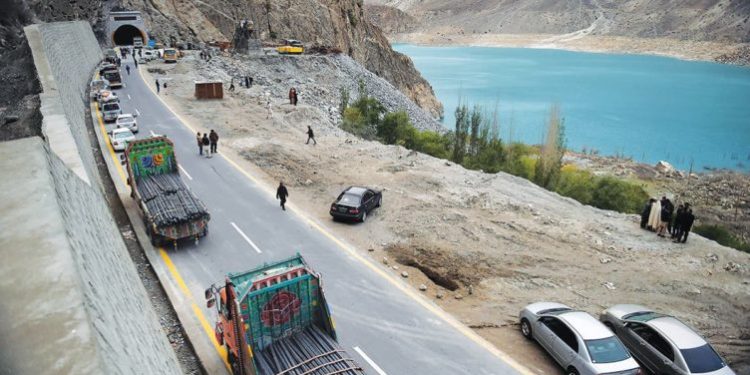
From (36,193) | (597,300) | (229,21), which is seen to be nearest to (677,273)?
(597,300)

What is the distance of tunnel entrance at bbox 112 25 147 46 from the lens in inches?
2527

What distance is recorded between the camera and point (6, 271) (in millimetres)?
4746

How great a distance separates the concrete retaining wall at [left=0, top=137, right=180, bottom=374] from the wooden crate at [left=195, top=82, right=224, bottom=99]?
33.4 meters

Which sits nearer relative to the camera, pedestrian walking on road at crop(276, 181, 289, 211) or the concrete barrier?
the concrete barrier

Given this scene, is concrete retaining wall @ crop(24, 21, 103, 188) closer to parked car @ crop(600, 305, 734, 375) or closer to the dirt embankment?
the dirt embankment

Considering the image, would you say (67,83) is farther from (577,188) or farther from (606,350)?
(577,188)

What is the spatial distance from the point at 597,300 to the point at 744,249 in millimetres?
13698

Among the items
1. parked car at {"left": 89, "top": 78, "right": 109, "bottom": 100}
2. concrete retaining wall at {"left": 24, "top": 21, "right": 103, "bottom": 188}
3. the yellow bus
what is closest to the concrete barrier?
concrete retaining wall at {"left": 24, "top": 21, "right": 103, "bottom": 188}

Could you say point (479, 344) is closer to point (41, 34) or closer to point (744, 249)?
point (744, 249)

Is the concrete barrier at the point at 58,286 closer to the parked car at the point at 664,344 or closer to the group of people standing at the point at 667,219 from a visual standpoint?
the parked car at the point at 664,344

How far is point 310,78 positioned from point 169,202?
136 ft

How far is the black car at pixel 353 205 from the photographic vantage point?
20156 millimetres

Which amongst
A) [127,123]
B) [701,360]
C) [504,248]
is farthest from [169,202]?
[701,360]

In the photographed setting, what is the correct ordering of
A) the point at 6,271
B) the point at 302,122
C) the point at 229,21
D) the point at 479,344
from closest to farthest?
the point at 6,271 < the point at 479,344 < the point at 302,122 < the point at 229,21
